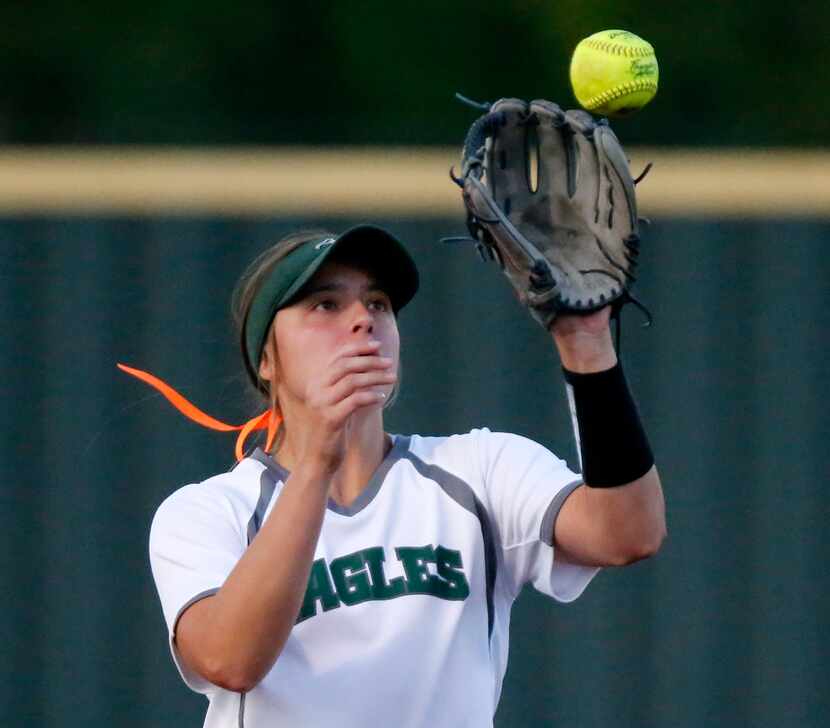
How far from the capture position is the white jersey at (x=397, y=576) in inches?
103

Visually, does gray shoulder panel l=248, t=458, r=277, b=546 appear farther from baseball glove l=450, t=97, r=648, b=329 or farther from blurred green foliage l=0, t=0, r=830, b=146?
blurred green foliage l=0, t=0, r=830, b=146

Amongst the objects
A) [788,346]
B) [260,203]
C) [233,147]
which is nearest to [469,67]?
[233,147]

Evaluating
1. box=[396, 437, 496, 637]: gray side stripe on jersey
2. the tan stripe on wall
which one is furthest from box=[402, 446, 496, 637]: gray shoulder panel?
the tan stripe on wall

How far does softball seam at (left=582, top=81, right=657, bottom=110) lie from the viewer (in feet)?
9.78

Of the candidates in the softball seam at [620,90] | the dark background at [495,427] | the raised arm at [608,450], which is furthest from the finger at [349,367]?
the dark background at [495,427]

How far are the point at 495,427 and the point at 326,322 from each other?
80.2 inches

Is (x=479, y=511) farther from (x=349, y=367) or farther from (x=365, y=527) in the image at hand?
(x=349, y=367)

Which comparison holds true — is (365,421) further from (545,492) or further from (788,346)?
(788,346)

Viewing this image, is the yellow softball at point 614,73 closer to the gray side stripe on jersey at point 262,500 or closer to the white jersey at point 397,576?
the white jersey at point 397,576

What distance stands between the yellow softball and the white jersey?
0.64 m

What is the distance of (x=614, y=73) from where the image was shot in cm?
297

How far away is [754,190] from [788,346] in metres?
0.44

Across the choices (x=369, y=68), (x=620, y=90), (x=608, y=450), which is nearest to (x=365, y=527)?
(x=608, y=450)

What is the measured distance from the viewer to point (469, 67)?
5664 millimetres
